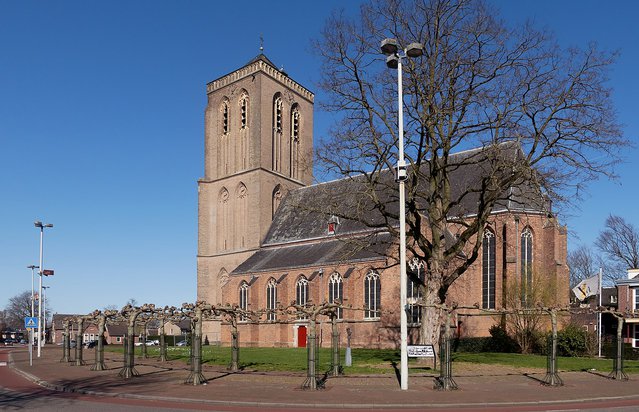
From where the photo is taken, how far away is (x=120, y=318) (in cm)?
2892

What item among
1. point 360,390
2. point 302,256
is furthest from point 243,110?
point 360,390

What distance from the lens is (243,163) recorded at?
2355 inches

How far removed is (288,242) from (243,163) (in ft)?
36.4

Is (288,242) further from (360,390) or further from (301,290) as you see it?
(360,390)

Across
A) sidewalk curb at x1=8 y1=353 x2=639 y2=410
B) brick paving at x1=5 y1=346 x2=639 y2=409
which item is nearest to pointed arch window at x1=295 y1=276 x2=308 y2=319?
brick paving at x1=5 y1=346 x2=639 y2=409

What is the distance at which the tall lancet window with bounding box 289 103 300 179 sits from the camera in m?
62.7

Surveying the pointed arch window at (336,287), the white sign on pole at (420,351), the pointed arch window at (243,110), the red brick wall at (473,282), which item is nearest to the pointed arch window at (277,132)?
the pointed arch window at (243,110)

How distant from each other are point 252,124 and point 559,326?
36.0 m

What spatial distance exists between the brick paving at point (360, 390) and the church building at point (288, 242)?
16.5 metres

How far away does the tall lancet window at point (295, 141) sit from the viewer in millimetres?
62656

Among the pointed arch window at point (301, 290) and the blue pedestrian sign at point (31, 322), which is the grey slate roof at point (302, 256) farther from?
A: the blue pedestrian sign at point (31, 322)

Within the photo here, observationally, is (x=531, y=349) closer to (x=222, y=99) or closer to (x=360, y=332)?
(x=360, y=332)

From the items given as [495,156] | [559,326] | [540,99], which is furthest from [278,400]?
[559,326]

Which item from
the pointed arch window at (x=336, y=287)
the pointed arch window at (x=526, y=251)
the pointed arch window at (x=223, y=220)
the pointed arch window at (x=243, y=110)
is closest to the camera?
the pointed arch window at (x=526, y=251)
